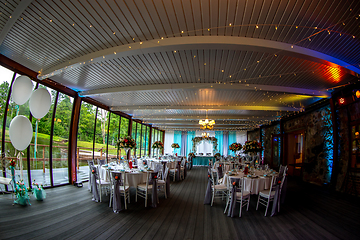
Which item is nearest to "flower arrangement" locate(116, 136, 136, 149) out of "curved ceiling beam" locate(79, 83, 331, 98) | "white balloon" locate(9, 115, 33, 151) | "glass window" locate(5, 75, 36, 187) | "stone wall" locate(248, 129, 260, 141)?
"curved ceiling beam" locate(79, 83, 331, 98)

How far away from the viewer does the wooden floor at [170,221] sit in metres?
3.61

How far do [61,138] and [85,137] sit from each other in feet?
4.41

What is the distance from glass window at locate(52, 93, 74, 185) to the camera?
23.2 feet

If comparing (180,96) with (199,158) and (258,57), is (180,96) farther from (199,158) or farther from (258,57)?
(199,158)

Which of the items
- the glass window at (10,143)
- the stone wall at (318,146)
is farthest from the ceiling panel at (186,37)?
the stone wall at (318,146)

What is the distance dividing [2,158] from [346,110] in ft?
35.7

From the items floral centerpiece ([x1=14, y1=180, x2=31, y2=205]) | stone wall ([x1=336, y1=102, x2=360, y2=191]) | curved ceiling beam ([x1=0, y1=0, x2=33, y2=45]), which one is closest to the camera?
curved ceiling beam ([x1=0, y1=0, x2=33, y2=45])

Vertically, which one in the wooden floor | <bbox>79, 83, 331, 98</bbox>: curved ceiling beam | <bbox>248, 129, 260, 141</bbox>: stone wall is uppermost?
<bbox>79, 83, 331, 98</bbox>: curved ceiling beam

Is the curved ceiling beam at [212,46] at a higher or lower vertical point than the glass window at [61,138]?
higher

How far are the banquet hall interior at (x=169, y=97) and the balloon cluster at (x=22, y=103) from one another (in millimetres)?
22

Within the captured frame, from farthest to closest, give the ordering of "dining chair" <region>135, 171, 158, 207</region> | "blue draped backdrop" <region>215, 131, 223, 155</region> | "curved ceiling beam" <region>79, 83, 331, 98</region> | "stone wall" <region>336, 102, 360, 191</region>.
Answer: "blue draped backdrop" <region>215, 131, 223, 155</region>
"stone wall" <region>336, 102, 360, 191</region>
"curved ceiling beam" <region>79, 83, 331, 98</region>
"dining chair" <region>135, 171, 158, 207</region>

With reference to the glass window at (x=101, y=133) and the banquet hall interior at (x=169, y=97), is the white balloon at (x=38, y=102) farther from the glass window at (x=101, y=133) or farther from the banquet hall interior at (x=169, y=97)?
the glass window at (x=101, y=133)

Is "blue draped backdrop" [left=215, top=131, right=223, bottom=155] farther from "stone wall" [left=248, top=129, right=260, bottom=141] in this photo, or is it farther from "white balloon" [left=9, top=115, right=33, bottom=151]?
"white balloon" [left=9, top=115, right=33, bottom=151]

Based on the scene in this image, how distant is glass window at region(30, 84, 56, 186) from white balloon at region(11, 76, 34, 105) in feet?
7.73
